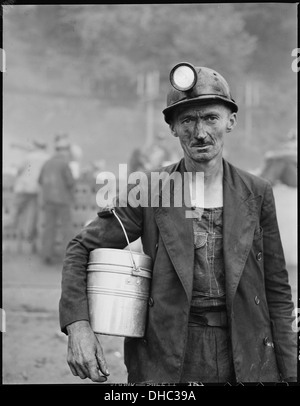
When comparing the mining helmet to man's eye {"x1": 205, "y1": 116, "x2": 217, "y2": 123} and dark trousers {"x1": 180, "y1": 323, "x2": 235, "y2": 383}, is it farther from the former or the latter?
dark trousers {"x1": 180, "y1": 323, "x2": 235, "y2": 383}

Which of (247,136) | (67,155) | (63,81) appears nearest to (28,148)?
(67,155)

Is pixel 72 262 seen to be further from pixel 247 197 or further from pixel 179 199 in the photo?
pixel 247 197

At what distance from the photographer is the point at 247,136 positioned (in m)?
9.82

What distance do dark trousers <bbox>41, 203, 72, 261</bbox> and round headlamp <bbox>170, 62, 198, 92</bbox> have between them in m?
6.37

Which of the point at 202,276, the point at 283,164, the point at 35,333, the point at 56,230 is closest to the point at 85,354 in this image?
the point at 202,276

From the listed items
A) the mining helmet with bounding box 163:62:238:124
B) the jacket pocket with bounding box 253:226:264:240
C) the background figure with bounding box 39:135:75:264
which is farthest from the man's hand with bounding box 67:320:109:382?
the background figure with bounding box 39:135:75:264

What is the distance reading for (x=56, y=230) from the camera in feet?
29.5

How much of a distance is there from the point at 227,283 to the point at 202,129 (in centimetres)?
69

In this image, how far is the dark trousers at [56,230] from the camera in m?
8.85

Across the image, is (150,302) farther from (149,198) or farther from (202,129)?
(202,129)

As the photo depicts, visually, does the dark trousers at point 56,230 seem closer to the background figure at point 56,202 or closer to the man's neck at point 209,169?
the background figure at point 56,202

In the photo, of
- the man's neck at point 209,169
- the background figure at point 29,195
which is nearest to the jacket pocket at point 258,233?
the man's neck at point 209,169

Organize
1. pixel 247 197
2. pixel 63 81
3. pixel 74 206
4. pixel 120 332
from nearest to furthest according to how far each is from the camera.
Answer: pixel 120 332 → pixel 247 197 → pixel 74 206 → pixel 63 81

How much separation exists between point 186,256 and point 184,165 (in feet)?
1.65
